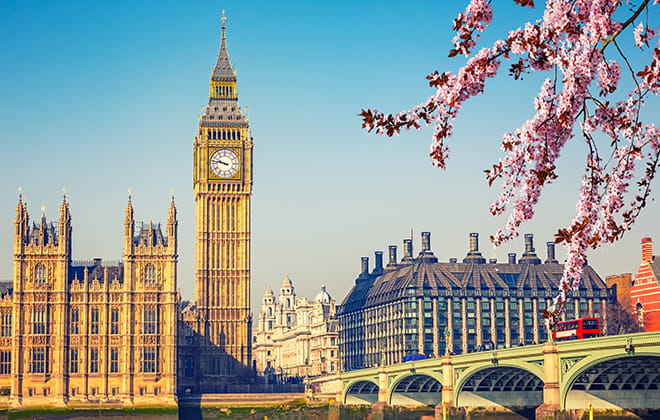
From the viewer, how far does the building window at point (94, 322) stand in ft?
465

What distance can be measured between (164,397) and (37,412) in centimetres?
1426

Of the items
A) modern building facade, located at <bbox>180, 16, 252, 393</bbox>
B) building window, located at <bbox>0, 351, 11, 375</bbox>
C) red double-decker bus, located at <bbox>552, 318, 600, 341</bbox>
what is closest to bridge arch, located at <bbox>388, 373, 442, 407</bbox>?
modern building facade, located at <bbox>180, 16, 252, 393</bbox>

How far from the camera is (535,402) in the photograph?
124188 mm

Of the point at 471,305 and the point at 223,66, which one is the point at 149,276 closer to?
the point at 223,66

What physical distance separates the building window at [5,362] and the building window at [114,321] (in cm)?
1214

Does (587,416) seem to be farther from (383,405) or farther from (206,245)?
(206,245)

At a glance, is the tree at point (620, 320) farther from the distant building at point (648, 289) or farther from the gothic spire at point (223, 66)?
the gothic spire at point (223, 66)

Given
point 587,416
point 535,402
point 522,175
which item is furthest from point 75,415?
point 522,175

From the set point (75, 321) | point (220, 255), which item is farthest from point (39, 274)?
point (220, 255)

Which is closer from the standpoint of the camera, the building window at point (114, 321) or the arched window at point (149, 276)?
the building window at point (114, 321)

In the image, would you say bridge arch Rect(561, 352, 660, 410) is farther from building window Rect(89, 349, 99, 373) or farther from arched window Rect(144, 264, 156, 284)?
building window Rect(89, 349, 99, 373)

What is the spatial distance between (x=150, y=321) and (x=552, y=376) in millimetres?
56282

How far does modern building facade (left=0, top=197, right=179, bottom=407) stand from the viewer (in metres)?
139

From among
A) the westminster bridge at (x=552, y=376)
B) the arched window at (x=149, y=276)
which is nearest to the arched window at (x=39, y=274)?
the arched window at (x=149, y=276)
